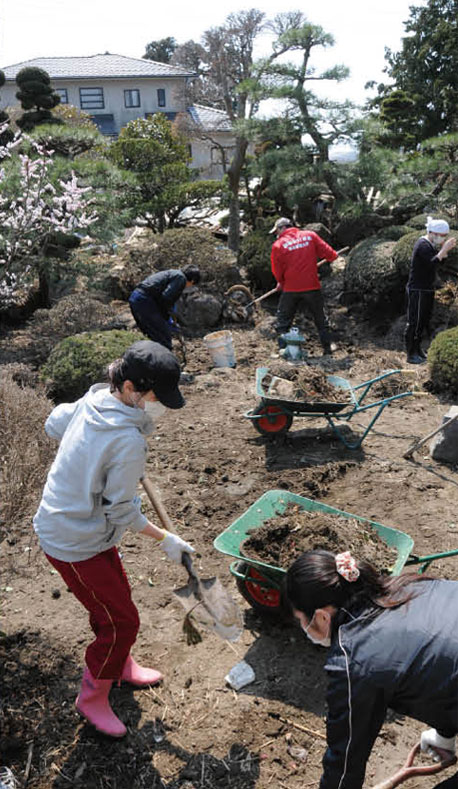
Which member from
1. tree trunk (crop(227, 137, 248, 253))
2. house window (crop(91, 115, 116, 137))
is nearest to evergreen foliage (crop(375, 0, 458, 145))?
tree trunk (crop(227, 137, 248, 253))

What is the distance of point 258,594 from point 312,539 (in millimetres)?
495

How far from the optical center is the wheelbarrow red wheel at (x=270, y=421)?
19.1 ft

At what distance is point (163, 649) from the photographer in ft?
11.5

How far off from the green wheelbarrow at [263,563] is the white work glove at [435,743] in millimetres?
916

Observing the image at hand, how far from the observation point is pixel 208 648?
3.53 m

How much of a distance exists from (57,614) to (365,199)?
9359mm

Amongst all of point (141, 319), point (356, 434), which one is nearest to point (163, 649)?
point (356, 434)

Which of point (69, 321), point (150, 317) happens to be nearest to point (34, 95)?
point (69, 321)

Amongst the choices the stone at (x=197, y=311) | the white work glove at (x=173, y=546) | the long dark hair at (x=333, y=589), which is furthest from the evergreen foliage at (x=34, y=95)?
the long dark hair at (x=333, y=589)

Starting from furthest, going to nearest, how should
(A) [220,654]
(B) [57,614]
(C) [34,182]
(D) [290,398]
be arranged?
1. (C) [34,182]
2. (D) [290,398]
3. (B) [57,614]
4. (A) [220,654]

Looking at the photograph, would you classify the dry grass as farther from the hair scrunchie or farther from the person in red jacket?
the person in red jacket

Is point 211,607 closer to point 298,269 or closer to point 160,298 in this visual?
point 160,298

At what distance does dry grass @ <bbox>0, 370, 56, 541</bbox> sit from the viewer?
3273 millimetres

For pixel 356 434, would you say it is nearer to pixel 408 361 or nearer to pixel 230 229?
pixel 408 361
